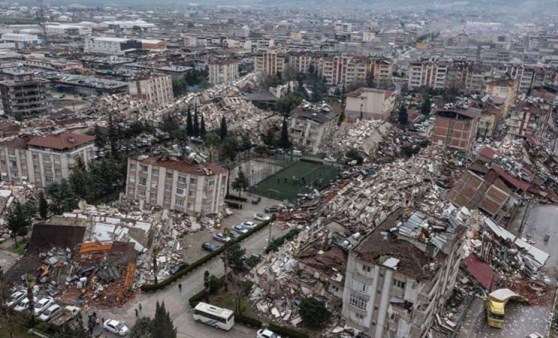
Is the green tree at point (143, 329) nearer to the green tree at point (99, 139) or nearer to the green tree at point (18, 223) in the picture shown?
the green tree at point (18, 223)

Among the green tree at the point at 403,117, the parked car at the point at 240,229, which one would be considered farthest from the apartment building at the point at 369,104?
the parked car at the point at 240,229

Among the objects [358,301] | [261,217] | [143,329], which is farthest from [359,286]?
[261,217]

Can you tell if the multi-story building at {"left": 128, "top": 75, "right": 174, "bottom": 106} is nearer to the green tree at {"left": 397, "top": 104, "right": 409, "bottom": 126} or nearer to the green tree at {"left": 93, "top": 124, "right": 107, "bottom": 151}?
the green tree at {"left": 93, "top": 124, "right": 107, "bottom": 151}

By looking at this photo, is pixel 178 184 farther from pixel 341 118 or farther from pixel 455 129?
pixel 341 118

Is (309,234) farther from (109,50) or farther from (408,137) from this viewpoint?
(109,50)

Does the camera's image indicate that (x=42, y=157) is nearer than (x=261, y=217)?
No

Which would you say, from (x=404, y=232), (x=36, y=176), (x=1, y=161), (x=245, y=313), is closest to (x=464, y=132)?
(x=404, y=232)

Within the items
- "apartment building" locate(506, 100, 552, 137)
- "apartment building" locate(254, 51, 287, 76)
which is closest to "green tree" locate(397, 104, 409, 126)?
"apartment building" locate(506, 100, 552, 137)
